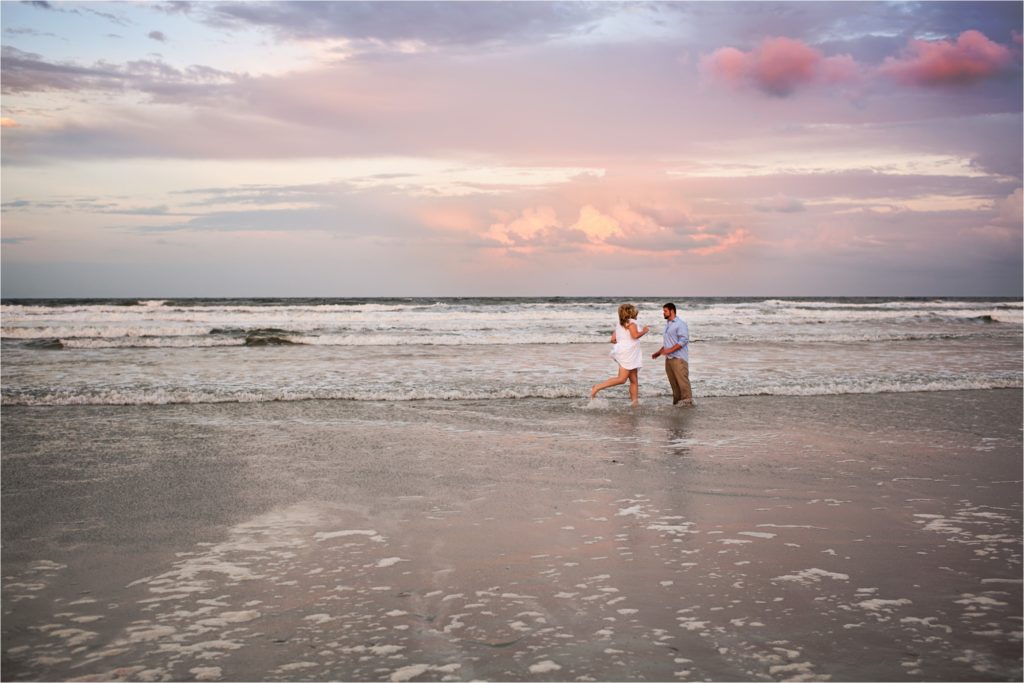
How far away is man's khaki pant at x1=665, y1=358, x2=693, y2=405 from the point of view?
12.2 metres

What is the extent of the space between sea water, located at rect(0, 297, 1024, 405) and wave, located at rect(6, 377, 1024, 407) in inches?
1.4

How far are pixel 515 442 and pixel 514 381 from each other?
601 cm

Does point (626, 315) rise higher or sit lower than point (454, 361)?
higher

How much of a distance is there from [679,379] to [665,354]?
1.75 feet

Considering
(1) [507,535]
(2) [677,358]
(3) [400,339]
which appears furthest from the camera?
(3) [400,339]

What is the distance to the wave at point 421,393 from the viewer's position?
41.6 ft

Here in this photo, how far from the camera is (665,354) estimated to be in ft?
41.1

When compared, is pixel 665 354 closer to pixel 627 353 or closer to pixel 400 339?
pixel 627 353

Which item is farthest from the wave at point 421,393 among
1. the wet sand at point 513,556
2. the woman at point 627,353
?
the wet sand at point 513,556

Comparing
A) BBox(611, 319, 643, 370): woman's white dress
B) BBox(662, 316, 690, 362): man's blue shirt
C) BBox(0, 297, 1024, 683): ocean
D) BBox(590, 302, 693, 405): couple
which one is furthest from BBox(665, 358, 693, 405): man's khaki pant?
BBox(611, 319, 643, 370): woman's white dress

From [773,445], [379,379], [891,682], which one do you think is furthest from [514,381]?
[891,682]

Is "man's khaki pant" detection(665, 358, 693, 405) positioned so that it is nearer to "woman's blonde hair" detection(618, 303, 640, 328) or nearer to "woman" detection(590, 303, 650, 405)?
"woman" detection(590, 303, 650, 405)

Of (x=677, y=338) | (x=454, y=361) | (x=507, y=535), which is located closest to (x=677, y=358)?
(x=677, y=338)

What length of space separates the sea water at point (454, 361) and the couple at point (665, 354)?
0.89 m
